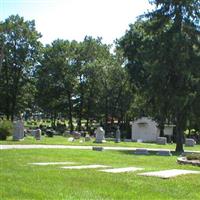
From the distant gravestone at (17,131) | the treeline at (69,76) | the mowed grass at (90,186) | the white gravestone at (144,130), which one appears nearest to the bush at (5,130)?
the distant gravestone at (17,131)

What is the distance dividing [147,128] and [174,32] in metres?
32.0

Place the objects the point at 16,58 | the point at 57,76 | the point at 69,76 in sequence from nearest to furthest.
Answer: the point at 16,58
the point at 69,76
the point at 57,76

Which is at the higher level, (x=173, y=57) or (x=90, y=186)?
(x=173, y=57)

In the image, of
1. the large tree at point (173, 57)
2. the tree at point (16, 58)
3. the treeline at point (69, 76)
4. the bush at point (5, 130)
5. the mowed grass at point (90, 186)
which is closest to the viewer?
the mowed grass at point (90, 186)

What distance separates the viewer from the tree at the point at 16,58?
84875mm

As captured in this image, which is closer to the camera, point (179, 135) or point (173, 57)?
point (173, 57)

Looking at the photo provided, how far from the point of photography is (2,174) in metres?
14.5

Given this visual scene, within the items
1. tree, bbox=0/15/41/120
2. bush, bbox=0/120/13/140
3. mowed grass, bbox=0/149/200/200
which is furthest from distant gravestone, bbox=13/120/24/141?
tree, bbox=0/15/41/120

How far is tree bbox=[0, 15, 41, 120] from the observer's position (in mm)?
84875

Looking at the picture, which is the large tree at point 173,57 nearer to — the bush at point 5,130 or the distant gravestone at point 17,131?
the distant gravestone at point 17,131

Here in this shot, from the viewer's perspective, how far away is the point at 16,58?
8569 cm

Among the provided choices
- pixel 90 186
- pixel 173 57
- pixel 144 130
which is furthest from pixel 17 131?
pixel 144 130

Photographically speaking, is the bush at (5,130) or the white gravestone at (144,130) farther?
the white gravestone at (144,130)

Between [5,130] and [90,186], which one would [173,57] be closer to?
[5,130]
